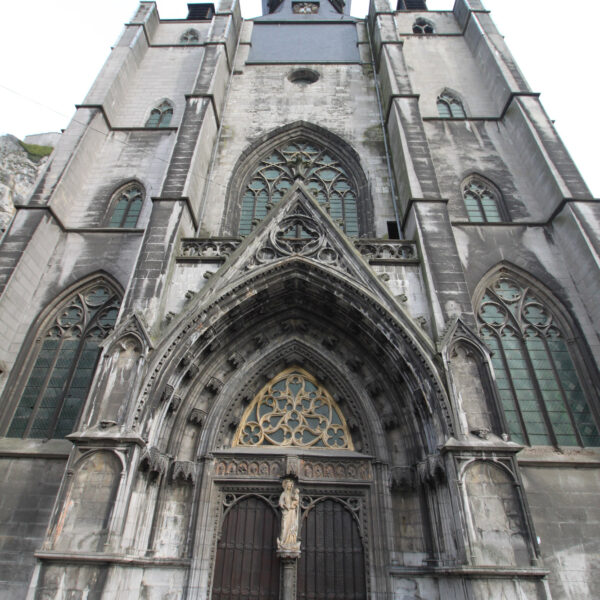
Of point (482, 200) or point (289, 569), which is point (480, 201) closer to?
point (482, 200)

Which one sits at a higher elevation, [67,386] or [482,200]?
[482,200]

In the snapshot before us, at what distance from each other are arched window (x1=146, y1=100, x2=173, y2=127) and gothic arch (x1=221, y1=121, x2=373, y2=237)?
133 inches

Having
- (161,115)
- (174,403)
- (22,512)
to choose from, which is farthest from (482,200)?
(22,512)

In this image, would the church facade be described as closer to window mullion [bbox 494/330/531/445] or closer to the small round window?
window mullion [bbox 494/330/531/445]

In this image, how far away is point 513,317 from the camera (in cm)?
952

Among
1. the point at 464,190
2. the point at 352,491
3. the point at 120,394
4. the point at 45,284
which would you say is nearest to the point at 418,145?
the point at 464,190

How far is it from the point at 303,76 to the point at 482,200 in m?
8.75

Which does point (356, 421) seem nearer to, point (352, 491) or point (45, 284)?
point (352, 491)

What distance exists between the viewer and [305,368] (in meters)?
9.27

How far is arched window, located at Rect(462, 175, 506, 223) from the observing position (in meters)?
11.4

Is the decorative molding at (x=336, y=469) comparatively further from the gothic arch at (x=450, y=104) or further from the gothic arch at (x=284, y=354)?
the gothic arch at (x=450, y=104)

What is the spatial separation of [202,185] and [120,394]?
6702 millimetres

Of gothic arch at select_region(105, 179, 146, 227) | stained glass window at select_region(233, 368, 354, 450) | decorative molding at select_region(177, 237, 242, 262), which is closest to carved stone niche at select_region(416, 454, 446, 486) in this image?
stained glass window at select_region(233, 368, 354, 450)

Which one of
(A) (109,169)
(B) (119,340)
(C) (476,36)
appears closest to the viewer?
(B) (119,340)
